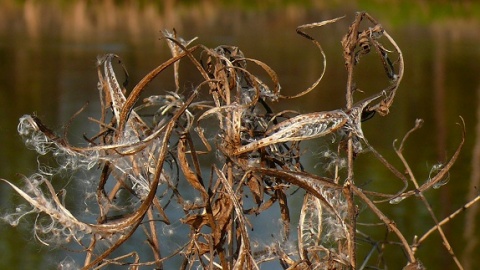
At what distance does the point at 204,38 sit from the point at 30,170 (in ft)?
21.1

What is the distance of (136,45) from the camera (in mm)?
10102

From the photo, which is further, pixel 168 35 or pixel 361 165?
pixel 361 165

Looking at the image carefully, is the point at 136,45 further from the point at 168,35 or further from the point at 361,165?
the point at 168,35

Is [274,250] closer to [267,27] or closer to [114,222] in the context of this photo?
[114,222]

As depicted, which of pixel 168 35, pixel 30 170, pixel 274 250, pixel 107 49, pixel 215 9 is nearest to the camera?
pixel 168 35

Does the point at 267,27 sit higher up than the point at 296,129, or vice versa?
the point at 296,129

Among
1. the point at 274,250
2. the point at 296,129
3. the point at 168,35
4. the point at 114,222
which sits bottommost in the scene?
the point at 274,250

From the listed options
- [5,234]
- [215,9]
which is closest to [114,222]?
[5,234]

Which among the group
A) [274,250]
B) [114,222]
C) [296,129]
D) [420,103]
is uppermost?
[296,129]

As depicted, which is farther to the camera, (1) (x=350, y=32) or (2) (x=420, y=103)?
(2) (x=420, y=103)

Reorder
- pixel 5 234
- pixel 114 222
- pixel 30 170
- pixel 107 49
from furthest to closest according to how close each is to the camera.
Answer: pixel 107 49 < pixel 30 170 < pixel 5 234 < pixel 114 222

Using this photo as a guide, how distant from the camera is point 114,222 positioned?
4.89 feet

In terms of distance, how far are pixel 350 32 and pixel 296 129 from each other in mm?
179

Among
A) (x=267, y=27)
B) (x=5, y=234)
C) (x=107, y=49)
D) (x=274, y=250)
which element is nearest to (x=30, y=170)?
(x=5, y=234)
